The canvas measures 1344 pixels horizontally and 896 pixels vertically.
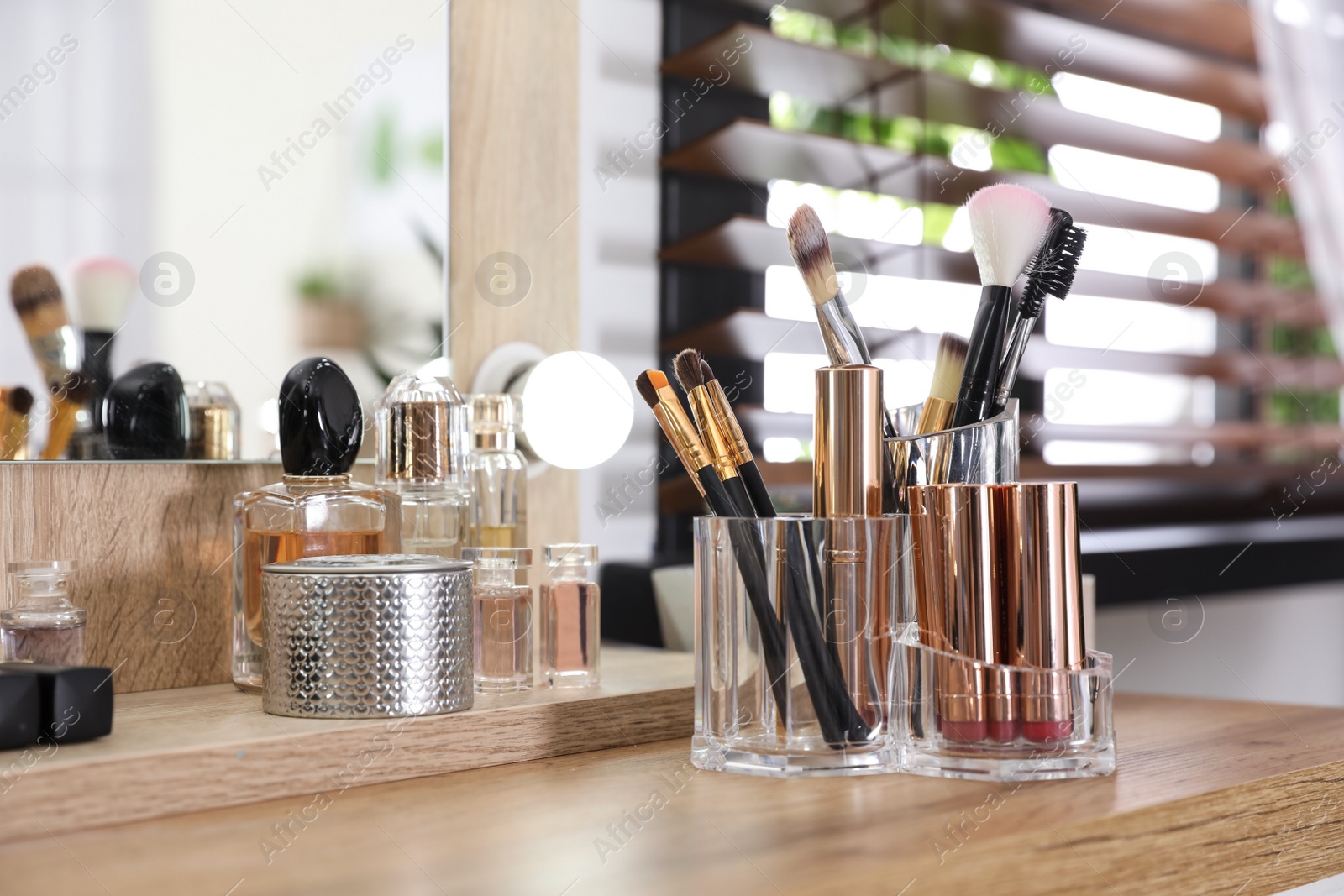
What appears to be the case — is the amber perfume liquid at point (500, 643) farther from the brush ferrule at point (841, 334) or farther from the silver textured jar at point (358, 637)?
the brush ferrule at point (841, 334)

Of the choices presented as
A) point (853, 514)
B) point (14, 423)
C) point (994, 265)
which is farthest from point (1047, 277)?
point (14, 423)

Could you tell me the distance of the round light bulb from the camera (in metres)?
0.76

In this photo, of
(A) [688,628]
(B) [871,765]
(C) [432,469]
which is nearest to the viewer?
(B) [871,765]

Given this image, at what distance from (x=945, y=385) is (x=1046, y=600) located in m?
0.13

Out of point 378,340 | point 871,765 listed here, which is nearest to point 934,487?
point 871,765

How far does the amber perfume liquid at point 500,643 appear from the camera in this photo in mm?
584

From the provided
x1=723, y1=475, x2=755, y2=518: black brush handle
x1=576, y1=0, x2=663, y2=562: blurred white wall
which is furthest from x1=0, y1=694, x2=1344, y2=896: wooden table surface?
x1=576, y1=0, x2=663, y2=562: blurred white wall

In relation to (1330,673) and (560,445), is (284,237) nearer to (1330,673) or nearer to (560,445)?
(560,445)

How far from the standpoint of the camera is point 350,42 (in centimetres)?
71

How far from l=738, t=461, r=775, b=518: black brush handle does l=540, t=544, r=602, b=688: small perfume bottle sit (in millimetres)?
120

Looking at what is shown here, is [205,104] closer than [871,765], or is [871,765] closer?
[871,765]

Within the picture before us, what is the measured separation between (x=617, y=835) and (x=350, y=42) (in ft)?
1.69

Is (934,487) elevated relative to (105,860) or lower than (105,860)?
elevated

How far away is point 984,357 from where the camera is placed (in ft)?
1.78
